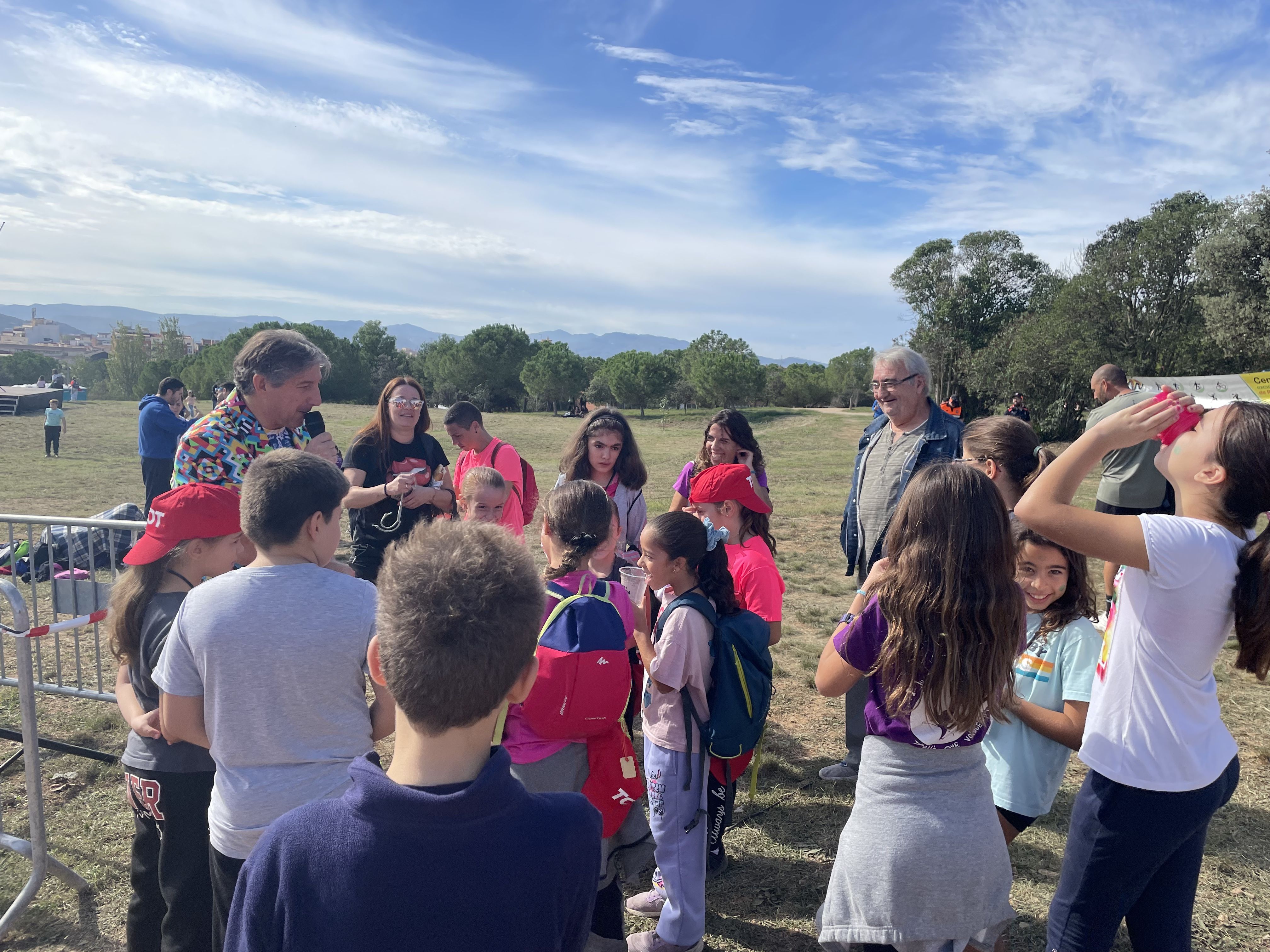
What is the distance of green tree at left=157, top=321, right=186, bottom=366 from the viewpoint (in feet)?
289

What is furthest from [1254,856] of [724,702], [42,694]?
[42,694]

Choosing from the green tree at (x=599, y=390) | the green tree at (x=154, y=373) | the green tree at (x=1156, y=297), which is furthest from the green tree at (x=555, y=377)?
the green tree at (x=1156, y=297)

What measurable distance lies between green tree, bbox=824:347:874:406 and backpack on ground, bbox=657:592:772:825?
2173 inches

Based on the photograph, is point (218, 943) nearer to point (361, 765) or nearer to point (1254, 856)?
point (361, 765)

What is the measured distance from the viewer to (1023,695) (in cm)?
264

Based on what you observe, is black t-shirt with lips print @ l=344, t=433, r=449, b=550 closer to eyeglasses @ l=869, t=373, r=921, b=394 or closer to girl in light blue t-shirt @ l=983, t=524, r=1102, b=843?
eyeglasses @ l=869, t=373, r=921, b=394

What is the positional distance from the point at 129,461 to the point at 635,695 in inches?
807

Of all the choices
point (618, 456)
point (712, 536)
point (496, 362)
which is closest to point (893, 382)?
point (618, 456)

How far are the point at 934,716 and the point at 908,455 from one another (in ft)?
8.01

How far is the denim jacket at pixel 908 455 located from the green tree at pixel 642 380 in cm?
4618

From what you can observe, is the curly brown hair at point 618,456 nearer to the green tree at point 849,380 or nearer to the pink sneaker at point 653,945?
the pink sneaker at point 653,945

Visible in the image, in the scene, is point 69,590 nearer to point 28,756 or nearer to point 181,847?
point 28,756

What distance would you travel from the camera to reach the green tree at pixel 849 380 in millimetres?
57719

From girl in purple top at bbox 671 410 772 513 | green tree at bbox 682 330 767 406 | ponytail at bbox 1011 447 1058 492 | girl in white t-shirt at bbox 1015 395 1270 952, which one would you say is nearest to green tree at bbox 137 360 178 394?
green tree at bbox 682 330 767 406
